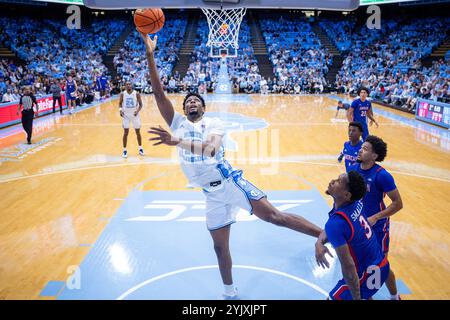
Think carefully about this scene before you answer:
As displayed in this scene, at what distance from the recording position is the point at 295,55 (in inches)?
1220

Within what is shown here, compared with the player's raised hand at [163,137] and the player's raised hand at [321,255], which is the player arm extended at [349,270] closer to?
the player's raised hand at [321,255]

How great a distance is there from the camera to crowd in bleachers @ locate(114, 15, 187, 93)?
2845 centimetres

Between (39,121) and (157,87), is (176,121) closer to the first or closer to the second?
(157,87)

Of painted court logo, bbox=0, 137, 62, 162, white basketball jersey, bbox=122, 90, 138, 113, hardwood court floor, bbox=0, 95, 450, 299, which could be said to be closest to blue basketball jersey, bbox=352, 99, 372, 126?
hardwood court floor, bbox=0, 95, 450, 299

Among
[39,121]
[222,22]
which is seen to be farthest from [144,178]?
[222,22]

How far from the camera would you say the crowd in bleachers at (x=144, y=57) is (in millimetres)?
28452

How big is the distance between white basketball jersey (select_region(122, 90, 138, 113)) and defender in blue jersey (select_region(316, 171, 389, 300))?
728 cm

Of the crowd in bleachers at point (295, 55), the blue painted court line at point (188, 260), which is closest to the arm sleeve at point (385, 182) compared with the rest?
the blue painted court line at point (188, 260)

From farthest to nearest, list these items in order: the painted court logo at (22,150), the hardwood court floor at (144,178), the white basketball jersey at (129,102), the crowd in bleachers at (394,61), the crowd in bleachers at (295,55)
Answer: the crowd in bleachers at (295,55), the crowd in bleachers at (394,61), the painted court logo at (22,150), the white basketball jersey at (129,102), the hardwood court floor at (144,178)

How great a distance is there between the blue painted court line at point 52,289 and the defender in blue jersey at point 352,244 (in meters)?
2.66

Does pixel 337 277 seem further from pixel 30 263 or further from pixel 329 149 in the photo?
pixel 329 149

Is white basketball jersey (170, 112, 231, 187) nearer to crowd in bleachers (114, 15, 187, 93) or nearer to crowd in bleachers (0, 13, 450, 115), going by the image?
crowd in bleachers (0, 13, 450, 115)

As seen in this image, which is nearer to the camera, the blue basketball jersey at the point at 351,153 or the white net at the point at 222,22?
the blue basketball jersey at the point at 351,153

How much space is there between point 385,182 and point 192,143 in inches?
67.8
